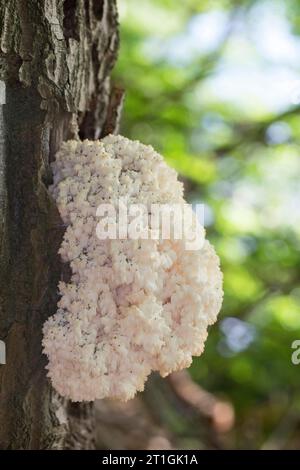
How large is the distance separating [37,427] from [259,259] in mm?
3037

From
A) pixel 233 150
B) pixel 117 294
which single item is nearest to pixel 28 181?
pixel 117 294

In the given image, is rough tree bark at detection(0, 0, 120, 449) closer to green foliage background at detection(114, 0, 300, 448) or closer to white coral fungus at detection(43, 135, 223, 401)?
white coral fungus at detection(43, 135, 223, 401)

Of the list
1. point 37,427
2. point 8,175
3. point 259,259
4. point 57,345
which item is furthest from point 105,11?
point 259,259

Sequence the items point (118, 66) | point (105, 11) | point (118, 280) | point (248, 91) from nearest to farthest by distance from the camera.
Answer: point (118, 280) < point (105, 11) < point (118, 66) < point (248, 91)

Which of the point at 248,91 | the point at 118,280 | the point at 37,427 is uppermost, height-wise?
the point at 248,91

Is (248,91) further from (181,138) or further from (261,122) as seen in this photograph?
(181,138)

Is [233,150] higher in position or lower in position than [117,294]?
higher

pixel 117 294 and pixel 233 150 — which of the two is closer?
pixel 117 294

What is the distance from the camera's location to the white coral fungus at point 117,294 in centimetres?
159

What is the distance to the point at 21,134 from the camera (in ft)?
5.58

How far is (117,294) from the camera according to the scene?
1.63 meters

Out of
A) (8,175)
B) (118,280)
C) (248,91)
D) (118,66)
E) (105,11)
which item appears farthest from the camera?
(248,91)

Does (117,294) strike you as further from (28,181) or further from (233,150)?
(233,150)

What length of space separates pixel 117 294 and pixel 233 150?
332 centimetres
